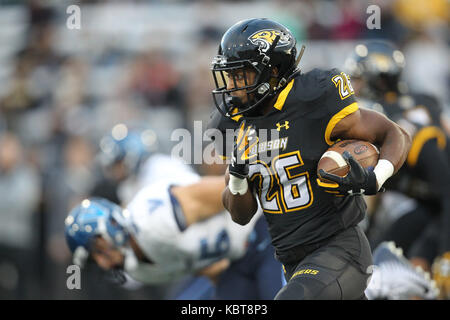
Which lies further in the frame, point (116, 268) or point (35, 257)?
point (35, 257)

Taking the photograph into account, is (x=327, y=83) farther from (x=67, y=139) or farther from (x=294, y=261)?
(x=67, y=139)

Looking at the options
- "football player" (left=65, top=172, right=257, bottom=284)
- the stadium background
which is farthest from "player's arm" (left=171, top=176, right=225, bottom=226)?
the stadium background

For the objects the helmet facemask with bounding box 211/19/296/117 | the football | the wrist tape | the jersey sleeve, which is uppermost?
the helmet facemask with bounding box 211/19/296/117

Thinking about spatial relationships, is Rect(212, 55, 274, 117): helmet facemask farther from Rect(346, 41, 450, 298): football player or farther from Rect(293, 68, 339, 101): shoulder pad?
Rect(346, 41, 450, 298): football player

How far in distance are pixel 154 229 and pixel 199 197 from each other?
1.20ft

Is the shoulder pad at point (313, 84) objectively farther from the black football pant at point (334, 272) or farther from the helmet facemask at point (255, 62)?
the black football pant at point (334, 272)

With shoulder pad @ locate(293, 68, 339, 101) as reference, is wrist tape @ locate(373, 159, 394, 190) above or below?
below

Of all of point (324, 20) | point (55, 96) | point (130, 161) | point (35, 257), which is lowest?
point (35, 257)

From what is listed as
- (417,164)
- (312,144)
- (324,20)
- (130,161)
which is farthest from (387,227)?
(324,20)

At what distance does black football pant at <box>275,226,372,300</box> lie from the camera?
3211 millimetres

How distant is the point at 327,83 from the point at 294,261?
92cm

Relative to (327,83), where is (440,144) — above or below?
below

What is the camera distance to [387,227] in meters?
6.05

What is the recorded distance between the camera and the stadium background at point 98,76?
8422 mm
